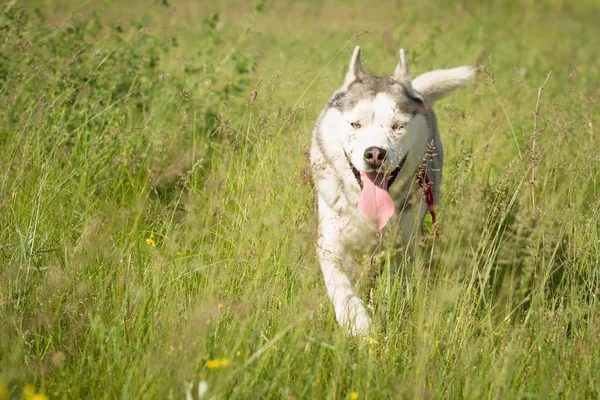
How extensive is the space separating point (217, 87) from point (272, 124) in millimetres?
2128

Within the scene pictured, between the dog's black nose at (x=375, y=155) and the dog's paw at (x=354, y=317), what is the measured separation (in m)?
0.68

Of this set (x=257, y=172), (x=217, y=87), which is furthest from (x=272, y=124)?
(x=217, y=87)

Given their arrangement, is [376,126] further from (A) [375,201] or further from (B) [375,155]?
(A) [375,201]

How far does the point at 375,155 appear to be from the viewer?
9.87 feet

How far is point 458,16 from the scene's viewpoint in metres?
13.5

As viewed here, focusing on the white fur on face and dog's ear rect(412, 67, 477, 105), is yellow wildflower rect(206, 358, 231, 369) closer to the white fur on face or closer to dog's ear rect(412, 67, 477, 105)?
the white fur on face

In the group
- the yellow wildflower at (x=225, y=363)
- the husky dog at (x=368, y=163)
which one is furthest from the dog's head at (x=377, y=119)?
the yellow wildflower at (x=225, y=363)

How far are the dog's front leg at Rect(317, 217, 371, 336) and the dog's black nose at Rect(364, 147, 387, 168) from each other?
413 mm

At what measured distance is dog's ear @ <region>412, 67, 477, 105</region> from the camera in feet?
13.0

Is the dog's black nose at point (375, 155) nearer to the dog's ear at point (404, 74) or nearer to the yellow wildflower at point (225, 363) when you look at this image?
the dog's ear at point (404, 74)

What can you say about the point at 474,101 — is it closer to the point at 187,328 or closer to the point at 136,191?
the point at 136,191

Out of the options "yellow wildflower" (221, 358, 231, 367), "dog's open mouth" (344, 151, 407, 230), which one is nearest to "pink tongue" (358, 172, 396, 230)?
"dog's open mouth" (344, 151, 407, 230)

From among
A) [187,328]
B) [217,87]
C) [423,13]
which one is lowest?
[187,328]

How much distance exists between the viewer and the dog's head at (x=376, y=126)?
3.08 metres
